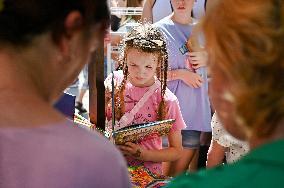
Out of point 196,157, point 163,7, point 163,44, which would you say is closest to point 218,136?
point 163,44

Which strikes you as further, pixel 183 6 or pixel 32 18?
pixel 183 6

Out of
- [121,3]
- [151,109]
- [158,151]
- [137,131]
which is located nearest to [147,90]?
[151,109]

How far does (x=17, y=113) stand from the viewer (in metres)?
0.84

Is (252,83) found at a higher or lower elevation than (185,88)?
higher

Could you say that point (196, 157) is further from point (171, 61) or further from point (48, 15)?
point (48, 15)

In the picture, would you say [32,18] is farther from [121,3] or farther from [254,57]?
[121,3]

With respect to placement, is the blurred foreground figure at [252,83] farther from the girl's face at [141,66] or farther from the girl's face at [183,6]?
the girl's face at [183,6]

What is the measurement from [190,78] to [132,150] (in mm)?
979

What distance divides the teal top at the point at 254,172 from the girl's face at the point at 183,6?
7.16ft

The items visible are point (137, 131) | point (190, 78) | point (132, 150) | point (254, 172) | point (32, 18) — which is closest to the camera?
point (254, 172)

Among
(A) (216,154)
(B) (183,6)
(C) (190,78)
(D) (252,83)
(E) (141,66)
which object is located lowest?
(A) (216,154)

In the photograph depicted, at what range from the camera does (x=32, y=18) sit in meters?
0.83

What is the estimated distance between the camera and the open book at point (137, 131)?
174 centimetres

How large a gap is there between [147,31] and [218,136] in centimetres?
55
